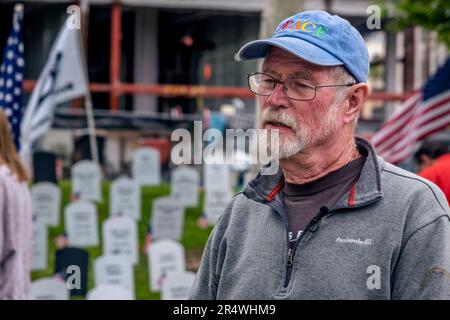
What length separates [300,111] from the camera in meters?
2.70

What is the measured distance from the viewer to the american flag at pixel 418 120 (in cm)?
902

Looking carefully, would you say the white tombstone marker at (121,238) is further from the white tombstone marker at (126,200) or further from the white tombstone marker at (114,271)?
the white tombstone marker at (126,200)

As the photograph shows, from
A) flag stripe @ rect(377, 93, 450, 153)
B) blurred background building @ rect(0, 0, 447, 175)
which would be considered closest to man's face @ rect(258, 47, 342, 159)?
flag stripe @ rect(377, 93, 450, 153)

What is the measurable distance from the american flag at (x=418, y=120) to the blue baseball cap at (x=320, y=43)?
20.4 feet

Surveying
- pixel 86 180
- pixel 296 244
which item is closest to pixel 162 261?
pixel 86 180

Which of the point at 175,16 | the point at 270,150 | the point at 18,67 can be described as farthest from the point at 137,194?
the point at 175,16

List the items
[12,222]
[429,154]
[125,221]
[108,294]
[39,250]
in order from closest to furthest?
[12,222], [108,294], [429,154], [125,221], [39,250]

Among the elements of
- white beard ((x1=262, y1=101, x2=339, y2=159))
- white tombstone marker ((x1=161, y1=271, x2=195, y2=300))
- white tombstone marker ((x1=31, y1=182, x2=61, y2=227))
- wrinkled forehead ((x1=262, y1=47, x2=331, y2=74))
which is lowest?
white tombstone marker ((x1=161, y1=271, x2=195, y2=300))

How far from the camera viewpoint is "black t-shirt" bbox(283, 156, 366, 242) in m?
2.63

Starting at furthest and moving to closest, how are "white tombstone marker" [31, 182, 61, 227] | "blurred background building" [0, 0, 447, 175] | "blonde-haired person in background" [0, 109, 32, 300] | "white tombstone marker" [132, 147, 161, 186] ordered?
"blurred background building" [0, 0, 447, 175] → "white tombstone marker" [132, 147, 161, 186] → "white tombstone marker" [31, 182, 61, 227] → "blonde-haired person in background" [0, 109, 32, 300]

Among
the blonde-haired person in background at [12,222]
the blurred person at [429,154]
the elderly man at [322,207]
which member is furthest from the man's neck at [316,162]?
the blurred person at [429,154]

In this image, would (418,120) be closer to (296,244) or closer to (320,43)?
(320,43)

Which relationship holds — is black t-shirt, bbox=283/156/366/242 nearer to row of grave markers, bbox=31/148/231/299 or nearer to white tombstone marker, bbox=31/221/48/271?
row of grave markers, bbox=31/148/231/299

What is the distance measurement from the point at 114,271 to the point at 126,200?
268 cm
